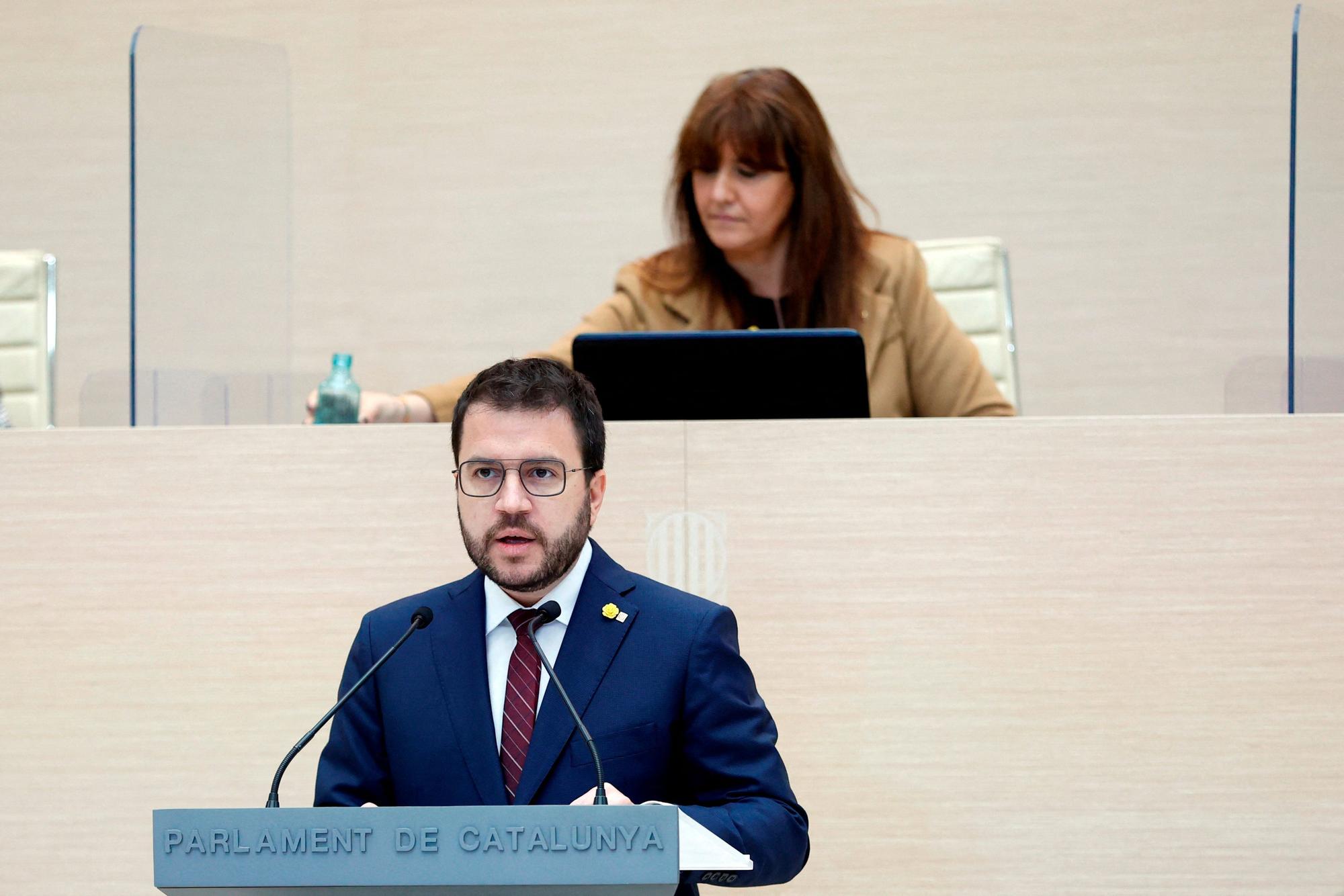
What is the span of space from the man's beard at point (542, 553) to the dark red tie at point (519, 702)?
6 centimetres

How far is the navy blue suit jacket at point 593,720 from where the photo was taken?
4.89ft

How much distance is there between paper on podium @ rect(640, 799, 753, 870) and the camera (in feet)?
4.04

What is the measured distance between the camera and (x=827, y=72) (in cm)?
427

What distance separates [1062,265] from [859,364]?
2.24 m

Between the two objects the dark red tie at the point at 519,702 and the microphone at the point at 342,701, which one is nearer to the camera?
the microphone at the point at 342,701

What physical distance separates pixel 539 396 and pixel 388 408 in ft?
3.15

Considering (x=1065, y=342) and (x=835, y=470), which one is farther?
(x=1065, y=342)

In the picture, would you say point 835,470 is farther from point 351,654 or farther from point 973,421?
point 351,654

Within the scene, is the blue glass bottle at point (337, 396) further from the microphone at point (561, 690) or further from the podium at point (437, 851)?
the podium at point (437, 851)

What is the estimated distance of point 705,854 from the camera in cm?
125

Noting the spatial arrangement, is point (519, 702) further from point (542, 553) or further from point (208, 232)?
point (208, 232)

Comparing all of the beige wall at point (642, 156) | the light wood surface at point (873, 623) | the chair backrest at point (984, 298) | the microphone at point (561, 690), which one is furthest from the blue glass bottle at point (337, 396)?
the beige wall at point (642, 156)

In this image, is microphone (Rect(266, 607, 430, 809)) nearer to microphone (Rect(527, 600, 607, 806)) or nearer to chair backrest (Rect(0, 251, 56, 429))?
microphone (Rect(527, 600, 607, 806))

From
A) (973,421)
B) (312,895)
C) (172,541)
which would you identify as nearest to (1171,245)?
(973,421)
